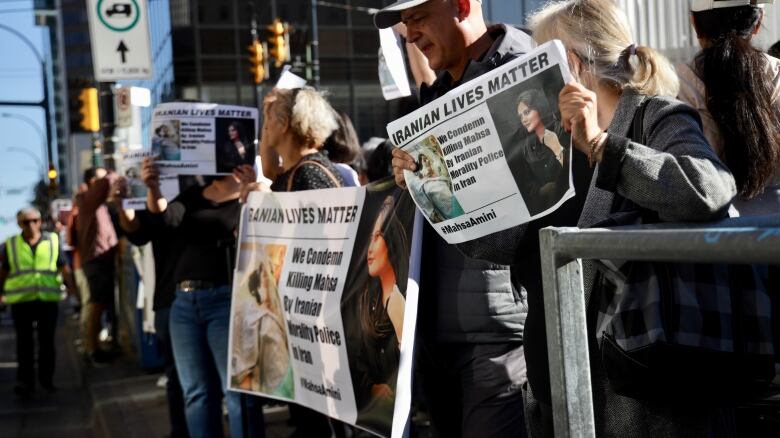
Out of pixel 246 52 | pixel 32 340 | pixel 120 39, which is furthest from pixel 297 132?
pixel 246 52

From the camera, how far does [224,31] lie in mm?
57062

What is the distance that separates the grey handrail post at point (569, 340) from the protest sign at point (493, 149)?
2.25ft

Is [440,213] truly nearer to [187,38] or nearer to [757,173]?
[757,173]

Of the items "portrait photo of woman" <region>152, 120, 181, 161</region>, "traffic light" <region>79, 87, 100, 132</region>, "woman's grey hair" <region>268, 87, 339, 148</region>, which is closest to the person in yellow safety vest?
"traffic light" <region>79, 87, 100, 132</region>

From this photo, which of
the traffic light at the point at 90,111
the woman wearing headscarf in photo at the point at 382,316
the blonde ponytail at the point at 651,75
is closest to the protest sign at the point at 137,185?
the woman wearing headscarf in photo at the point at 382,316

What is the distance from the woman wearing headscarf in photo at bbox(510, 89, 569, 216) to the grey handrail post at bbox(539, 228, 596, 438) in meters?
0.70

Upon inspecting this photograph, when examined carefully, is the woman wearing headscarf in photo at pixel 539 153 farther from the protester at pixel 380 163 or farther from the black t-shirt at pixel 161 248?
the protester at pixel 380 163

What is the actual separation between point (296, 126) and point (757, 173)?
7.96 feet

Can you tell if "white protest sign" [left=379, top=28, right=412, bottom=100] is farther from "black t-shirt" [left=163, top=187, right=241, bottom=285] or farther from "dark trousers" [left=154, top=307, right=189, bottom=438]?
"dark trousers" [left=154, top=307, right=189, bottom=438]

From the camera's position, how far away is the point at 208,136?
532 centimetres

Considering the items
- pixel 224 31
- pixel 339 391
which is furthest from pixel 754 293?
pixel 224 31

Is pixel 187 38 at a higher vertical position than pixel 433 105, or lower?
higher

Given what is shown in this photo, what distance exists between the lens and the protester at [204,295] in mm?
5359

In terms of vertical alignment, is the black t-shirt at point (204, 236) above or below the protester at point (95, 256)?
above
